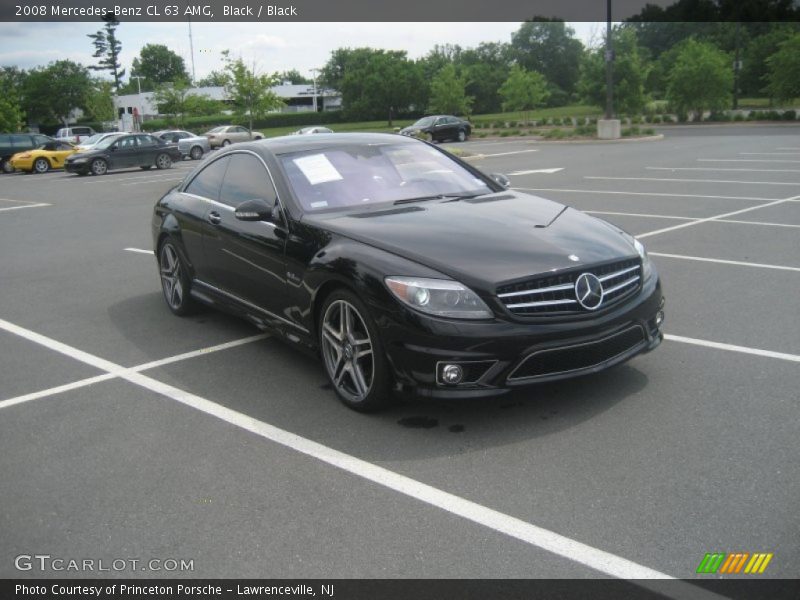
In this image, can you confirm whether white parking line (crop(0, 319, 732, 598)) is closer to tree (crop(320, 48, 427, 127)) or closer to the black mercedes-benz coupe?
the black mercedes-benz coupe

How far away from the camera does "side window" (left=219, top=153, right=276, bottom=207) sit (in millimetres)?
5730

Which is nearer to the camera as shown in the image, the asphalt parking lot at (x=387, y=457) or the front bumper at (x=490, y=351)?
the asphalt parking lot at (x=387, y=457)

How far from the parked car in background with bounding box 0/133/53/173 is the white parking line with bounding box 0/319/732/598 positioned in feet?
114

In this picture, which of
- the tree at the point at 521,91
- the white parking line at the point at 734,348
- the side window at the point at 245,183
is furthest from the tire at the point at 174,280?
the tree at the point at 521,91

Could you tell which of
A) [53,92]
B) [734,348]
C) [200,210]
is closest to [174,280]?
[200,210]

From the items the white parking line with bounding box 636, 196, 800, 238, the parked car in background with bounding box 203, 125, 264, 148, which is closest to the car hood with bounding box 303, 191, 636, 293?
the white parking line with bounding box 636, 196, 800, 238

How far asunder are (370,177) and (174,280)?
8.28ft

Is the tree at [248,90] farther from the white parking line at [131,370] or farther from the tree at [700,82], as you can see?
the white parking line at [131,370]

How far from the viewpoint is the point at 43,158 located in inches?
1375

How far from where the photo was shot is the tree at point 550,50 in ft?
379

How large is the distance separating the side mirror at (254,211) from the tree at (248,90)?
50.9 metres

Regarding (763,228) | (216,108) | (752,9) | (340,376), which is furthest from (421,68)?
(340,376)

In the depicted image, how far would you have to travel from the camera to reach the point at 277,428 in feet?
15.1

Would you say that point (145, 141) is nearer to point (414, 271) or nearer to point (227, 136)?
point (227, 136)
